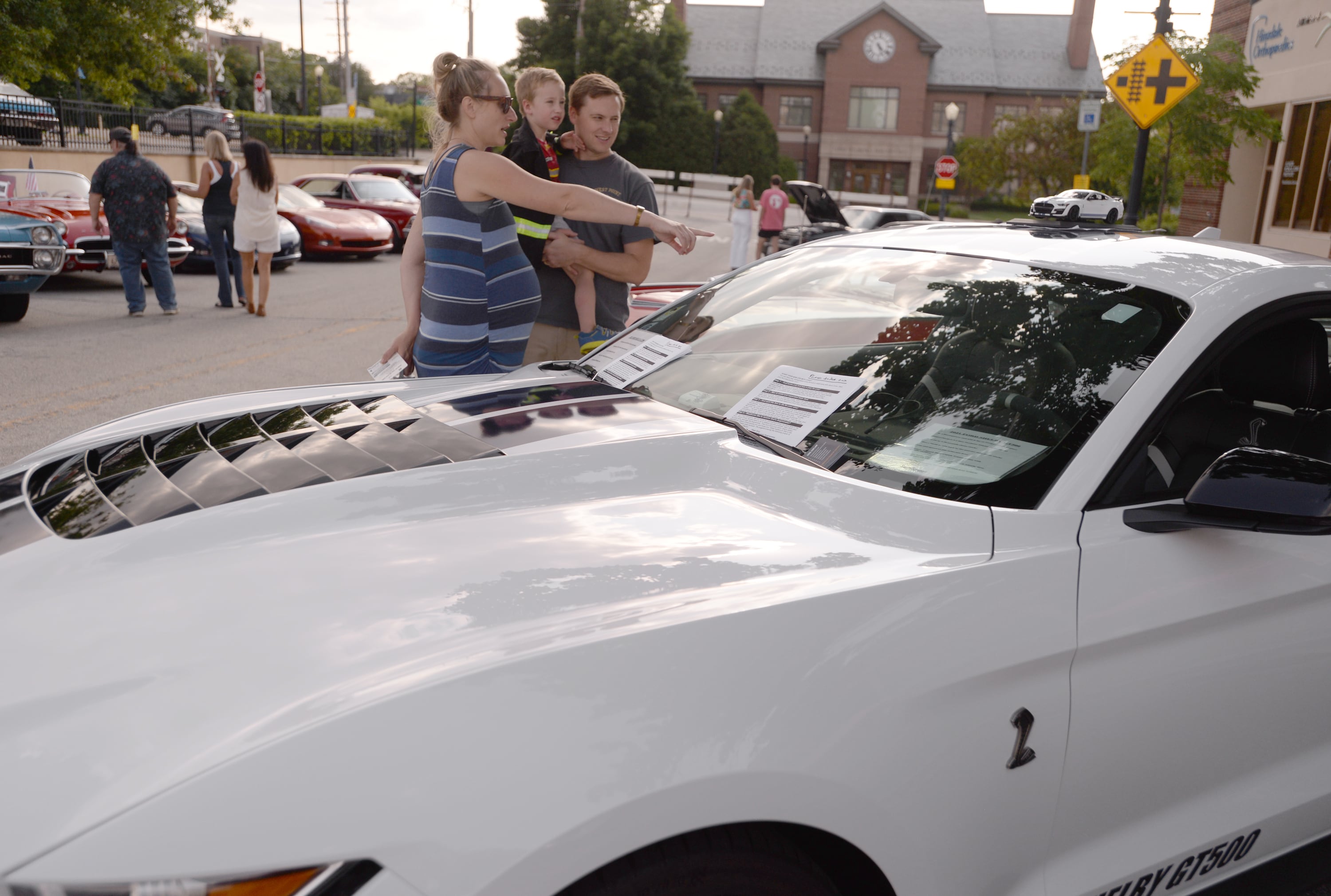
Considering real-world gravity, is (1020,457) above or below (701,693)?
above

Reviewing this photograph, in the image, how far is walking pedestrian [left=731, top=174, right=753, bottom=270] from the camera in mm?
20484

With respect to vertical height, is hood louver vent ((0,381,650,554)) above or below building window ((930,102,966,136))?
below

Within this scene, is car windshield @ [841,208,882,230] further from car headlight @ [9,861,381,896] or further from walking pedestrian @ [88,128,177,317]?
car headlight @ [9,861,381,896]

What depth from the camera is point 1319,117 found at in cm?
1702

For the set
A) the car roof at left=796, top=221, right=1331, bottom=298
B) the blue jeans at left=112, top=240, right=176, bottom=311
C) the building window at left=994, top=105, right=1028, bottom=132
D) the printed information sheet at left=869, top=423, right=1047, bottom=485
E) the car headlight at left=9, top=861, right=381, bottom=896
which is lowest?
the blue jeans at left=112, top=240, right=176, bottom=311

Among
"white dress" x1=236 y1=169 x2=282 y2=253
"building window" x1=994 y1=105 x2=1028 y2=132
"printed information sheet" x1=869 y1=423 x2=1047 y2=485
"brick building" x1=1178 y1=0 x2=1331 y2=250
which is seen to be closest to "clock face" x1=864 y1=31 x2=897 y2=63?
"building window" x1=994 y1=105 x2=1028 y2=132

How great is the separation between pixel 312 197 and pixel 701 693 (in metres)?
19.8

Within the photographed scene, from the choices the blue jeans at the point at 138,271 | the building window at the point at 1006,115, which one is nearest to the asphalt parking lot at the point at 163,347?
the blue jeans at the point at 138,271

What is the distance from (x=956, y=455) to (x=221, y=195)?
11863 millimetres

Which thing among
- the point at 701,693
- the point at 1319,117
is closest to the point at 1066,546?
the point at 701,693

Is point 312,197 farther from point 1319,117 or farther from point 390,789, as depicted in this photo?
point 390,789

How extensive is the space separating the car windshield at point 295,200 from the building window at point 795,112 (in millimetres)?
46378

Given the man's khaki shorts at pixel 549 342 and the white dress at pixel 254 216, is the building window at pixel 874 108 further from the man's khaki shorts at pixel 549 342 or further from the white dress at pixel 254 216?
the man's khaki shorts at pixel 549 342

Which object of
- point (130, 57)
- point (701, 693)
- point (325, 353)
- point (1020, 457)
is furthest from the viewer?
point (130, 57)
